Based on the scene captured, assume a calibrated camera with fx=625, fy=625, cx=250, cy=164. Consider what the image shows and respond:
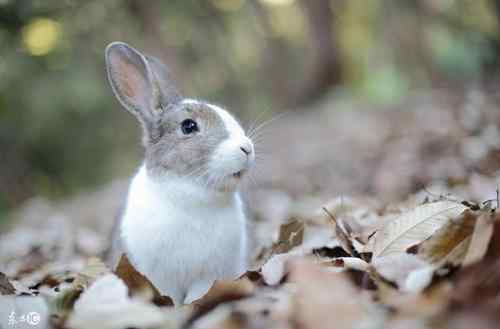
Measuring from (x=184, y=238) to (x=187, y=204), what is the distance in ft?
0.72

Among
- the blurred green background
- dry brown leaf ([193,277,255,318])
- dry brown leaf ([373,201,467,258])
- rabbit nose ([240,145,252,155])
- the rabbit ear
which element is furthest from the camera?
the blurred green background

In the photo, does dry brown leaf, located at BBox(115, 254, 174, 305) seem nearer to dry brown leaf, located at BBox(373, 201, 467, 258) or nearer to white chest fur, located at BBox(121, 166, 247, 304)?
white chest fur, located at BBox(121, 166, 247, 304)

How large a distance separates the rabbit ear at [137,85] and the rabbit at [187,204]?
1 centimetres

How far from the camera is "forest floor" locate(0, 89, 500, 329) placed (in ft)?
6.15

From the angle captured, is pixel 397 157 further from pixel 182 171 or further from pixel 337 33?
pixel 337 33

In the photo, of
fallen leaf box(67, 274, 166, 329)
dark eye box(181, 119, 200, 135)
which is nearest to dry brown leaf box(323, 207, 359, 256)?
dark eye box(181, 119, 200, 135)

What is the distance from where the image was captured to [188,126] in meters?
3.71

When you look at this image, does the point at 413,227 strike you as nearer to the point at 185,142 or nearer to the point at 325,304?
the point at 325,304

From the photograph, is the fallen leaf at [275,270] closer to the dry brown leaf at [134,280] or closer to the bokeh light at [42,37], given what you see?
the dry brown leaf at [134,280]

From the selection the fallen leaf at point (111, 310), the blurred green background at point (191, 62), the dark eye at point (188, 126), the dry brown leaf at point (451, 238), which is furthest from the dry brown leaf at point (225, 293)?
the blurred green background at point (191, 62)

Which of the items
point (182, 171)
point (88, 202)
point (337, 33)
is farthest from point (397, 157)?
point (337, 33)

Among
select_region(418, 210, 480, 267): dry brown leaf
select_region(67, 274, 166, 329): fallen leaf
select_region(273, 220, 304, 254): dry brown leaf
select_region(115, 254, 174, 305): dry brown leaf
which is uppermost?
select_region(418, 210, 480, 267): dry brown leaf

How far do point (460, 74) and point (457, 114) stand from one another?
12.4 feet

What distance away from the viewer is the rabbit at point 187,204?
10.7 ft
